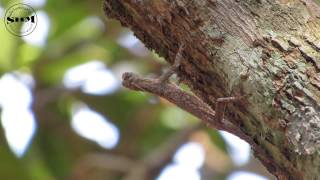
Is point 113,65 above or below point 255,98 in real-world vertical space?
below

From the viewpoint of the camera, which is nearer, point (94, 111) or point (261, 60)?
point (261, 60)

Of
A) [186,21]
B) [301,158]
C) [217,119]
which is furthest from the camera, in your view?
[217,119]

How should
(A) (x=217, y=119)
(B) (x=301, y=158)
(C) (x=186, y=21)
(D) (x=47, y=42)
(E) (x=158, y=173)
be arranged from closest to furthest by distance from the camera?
(B) (x=301, y=158) < (C) (x=186, y=21) < (A) (x=217, y=119) < (E) (x=158, y=173) < (D) (x=47, y=42)

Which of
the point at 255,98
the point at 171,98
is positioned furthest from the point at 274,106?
the point at 171,98

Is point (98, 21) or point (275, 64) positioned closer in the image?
point (275, 64)

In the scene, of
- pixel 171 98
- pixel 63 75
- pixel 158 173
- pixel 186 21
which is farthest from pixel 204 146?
pixel 186 21

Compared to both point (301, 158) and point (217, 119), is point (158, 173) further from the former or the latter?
point (301, 158)

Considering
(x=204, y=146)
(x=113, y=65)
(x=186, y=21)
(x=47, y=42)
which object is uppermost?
(x=186, y=21)
